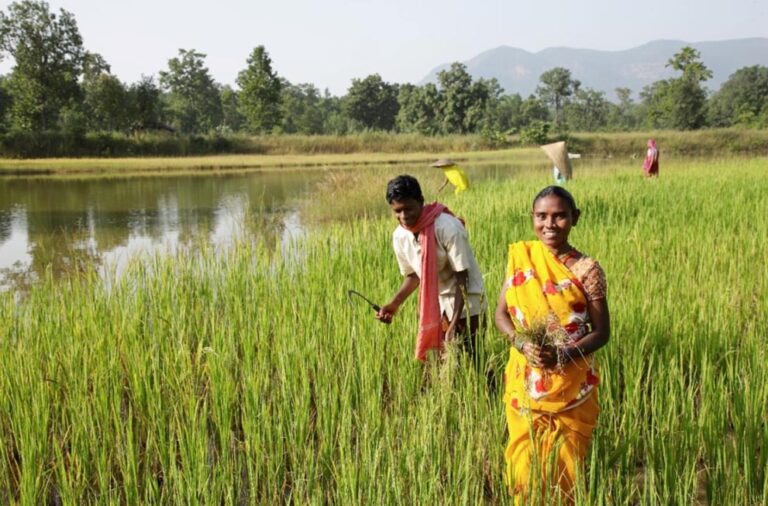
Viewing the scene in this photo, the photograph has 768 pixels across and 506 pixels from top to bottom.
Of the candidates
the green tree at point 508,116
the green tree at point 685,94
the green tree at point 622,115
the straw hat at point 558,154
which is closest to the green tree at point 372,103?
the green tree at point 508,116

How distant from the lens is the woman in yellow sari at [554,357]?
5.18 ft

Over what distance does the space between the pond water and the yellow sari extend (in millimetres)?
3180

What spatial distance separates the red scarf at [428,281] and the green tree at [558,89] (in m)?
60.9

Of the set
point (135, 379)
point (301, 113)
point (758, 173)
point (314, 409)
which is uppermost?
point (301, 113)

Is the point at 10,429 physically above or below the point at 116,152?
below

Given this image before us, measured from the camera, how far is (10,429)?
2338mm

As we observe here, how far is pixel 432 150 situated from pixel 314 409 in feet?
92.9

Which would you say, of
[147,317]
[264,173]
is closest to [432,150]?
[264,173]

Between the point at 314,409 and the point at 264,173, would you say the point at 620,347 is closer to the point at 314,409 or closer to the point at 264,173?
the point at 314,409

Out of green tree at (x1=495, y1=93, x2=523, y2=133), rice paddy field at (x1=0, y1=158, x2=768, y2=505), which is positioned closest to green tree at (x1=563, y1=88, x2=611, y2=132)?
green tree at (x1=495, y1=93, x2=523, y2=133)

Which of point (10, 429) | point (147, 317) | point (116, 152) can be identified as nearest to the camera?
point (10, 429)

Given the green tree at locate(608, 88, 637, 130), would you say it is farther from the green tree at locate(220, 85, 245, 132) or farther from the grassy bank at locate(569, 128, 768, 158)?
the green tree at locate(220, 85, 245, 132)

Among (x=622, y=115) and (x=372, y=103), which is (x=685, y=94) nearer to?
(x=372, y=103)

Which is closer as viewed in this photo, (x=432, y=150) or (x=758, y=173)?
(x=758, y=173)
